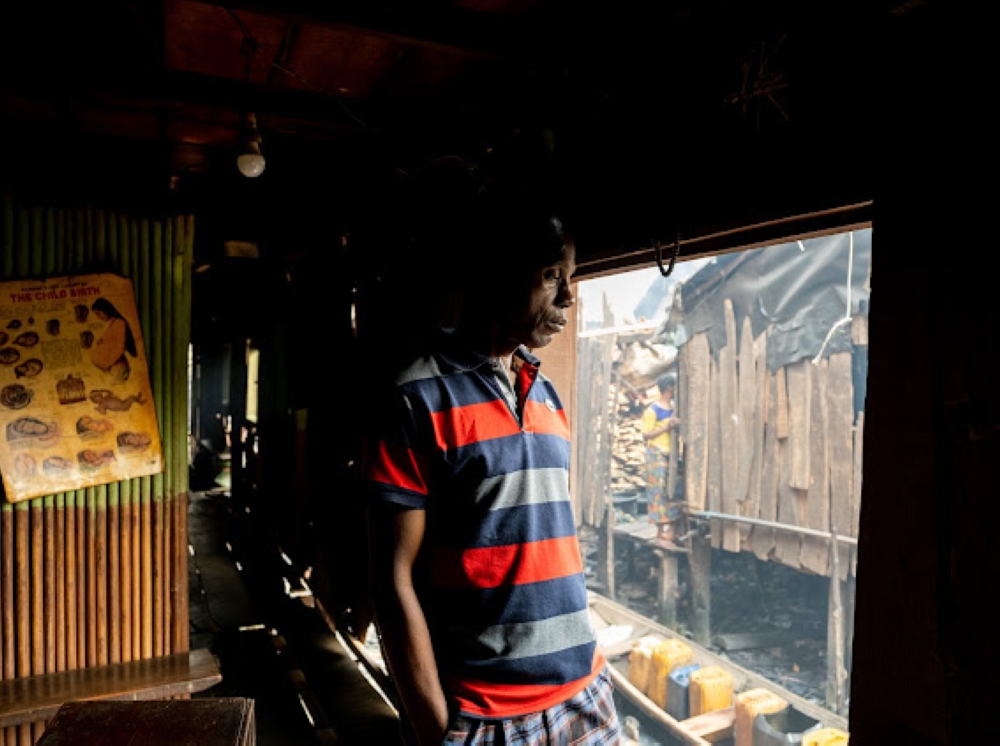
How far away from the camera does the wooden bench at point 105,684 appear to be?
3223mm

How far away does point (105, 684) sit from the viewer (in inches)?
136

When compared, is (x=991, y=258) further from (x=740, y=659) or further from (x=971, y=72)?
(x=740, y=659)

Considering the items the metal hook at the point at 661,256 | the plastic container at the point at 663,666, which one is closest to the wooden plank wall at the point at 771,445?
the plastic container at the point at 663,666

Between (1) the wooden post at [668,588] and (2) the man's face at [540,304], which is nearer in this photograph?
(2) the man's face at [540,304]

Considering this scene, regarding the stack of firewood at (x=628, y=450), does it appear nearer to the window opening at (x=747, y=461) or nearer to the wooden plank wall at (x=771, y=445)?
the window opening at (x=747, y=461)

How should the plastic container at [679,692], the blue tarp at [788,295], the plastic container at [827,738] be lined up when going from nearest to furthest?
the plastic container at [827,738] → the plastic container at [679,692] → the blue tarp at [788,295]

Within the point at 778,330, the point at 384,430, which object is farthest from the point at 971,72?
the point at 778,330

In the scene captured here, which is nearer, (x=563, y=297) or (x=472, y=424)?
(x=472, y=424)

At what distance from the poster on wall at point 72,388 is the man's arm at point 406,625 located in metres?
2.44

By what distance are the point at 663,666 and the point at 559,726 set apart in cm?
653

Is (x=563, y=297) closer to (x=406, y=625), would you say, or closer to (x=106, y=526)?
(x=406, y=625)

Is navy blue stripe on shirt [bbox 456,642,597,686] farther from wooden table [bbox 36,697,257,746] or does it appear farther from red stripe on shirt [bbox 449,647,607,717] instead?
wooden table [bbox 36,697,257,746]

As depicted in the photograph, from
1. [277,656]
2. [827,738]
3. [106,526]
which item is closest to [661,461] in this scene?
[827,738]

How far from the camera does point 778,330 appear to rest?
8.54 m
